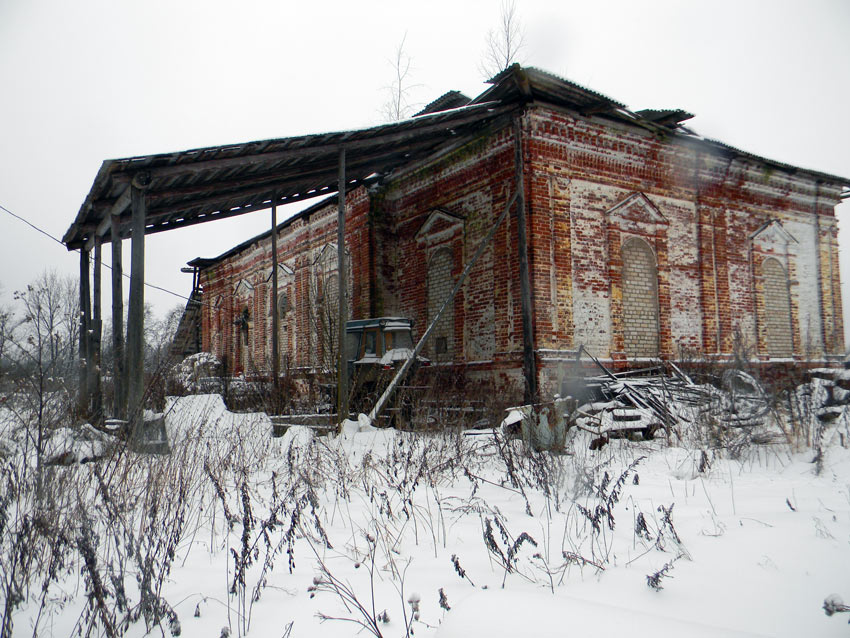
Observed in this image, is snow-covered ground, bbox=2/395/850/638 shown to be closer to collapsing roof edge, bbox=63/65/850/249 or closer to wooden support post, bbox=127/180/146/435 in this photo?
wooden support post, bbox=127/180/146/435

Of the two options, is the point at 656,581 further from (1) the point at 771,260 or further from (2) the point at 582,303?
(1) the point at 771,260

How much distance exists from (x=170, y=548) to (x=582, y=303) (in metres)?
9.74

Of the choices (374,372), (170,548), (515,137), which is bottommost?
(170,548)

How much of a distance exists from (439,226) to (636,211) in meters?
4.30

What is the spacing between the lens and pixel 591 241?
11.6m

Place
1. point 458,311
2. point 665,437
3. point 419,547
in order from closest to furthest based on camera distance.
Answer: point 419,547, point 665,437, point 458,311

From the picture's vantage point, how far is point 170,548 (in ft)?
8.66

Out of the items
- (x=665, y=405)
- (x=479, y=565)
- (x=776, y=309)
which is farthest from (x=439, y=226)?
(x=479, y=565)

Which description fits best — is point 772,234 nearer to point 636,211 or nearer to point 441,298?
point 636,211

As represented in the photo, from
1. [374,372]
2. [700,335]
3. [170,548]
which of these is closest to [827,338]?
[700,335]

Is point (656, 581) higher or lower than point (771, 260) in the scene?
lower

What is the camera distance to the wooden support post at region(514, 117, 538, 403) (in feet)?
33.8

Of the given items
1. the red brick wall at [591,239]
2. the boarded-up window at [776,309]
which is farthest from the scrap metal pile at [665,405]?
the boarded-up window at [776,309]

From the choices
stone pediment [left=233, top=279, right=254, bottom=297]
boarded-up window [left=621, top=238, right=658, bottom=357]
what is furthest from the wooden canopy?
stone pediment [left=233, top=279, right=254, bottom=297]
